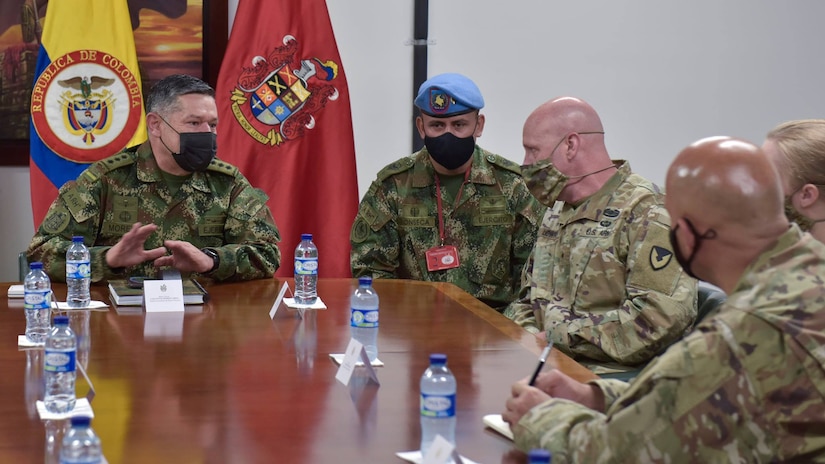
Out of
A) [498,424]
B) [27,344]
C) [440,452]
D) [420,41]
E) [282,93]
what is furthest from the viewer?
[420,41]

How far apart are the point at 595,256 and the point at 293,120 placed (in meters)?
2.40

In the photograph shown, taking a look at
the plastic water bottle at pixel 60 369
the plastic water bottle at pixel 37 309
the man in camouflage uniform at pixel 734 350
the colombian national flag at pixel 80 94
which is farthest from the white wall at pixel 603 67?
the man in camouflage uniform at pixel 734 350

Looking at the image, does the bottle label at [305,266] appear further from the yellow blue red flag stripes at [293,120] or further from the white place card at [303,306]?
the yellow blue red flag stripes at [293,120]

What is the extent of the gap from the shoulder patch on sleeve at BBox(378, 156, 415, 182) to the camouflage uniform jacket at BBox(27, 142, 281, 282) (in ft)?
1.78

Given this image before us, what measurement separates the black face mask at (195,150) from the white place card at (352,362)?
167 cm

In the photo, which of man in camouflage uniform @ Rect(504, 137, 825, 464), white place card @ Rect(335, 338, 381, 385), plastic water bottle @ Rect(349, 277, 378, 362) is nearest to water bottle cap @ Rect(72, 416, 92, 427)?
man in camouflage uniform @ Rect(504, 137, 825, 464)

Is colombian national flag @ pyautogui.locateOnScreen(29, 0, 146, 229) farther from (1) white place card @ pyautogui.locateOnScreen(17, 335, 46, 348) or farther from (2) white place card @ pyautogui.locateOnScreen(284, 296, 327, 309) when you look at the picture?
(1) white place card @ pyautogui.locateOnScreen(17, 335, 46, 348)

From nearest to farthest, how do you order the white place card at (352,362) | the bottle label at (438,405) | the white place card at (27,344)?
the bottle label at (438,405), the white place card at (352,362), the white place card at (27,344)

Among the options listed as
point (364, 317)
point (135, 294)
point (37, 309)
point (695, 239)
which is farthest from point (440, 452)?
point (135, 294)

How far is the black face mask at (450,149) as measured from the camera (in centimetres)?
400

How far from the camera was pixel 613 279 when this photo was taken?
2947 mm

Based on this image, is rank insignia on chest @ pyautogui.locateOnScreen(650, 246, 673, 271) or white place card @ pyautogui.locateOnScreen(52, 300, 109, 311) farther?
white place card @ pyautogui.locateOnScreen(52, 300, 109, 311)

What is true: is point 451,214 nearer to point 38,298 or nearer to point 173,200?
point 173,200

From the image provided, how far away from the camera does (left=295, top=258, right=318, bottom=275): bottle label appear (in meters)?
3.18
